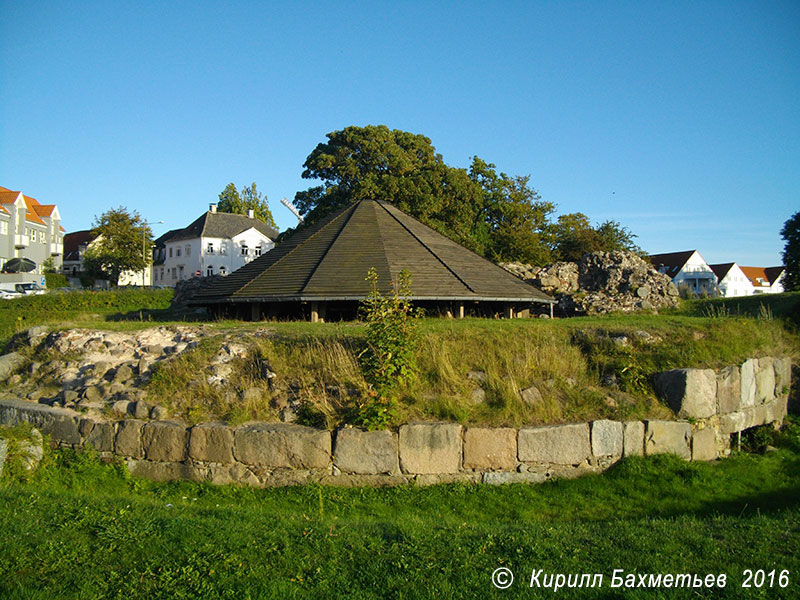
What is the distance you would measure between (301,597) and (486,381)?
5.21m

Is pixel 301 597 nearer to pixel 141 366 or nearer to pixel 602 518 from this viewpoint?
pixel 602 518

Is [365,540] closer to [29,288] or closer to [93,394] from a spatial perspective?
[93,394]

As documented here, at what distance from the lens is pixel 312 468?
7824mm

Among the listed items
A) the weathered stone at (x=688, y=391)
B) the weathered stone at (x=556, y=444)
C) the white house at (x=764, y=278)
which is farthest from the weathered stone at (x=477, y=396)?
the white house at (x=764, y=278)

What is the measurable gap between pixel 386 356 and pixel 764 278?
9568 centimetres

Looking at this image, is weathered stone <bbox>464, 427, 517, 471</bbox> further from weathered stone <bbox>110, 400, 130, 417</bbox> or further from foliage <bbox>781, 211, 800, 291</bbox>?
foliage <bbox>781, 211, 800, 291</bbox>

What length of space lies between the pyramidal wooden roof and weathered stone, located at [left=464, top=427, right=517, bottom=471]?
6715 millimetres

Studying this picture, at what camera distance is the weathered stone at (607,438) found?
8227 mm

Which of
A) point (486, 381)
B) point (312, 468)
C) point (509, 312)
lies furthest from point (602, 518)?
point (509, 312)

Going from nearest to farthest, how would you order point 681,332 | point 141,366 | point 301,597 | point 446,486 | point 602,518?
point 301,597 → point 602,518 → point 446,486 → point 141,366 → point 681,332

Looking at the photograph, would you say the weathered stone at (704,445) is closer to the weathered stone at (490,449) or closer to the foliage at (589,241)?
the weathered stone at (490,449)

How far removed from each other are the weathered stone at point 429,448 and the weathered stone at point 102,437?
4.16 metres

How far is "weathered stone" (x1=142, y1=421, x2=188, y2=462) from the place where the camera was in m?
8.19

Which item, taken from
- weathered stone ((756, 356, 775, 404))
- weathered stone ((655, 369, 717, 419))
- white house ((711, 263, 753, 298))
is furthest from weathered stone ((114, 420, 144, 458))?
white house ((711, 263, 753, 298))
